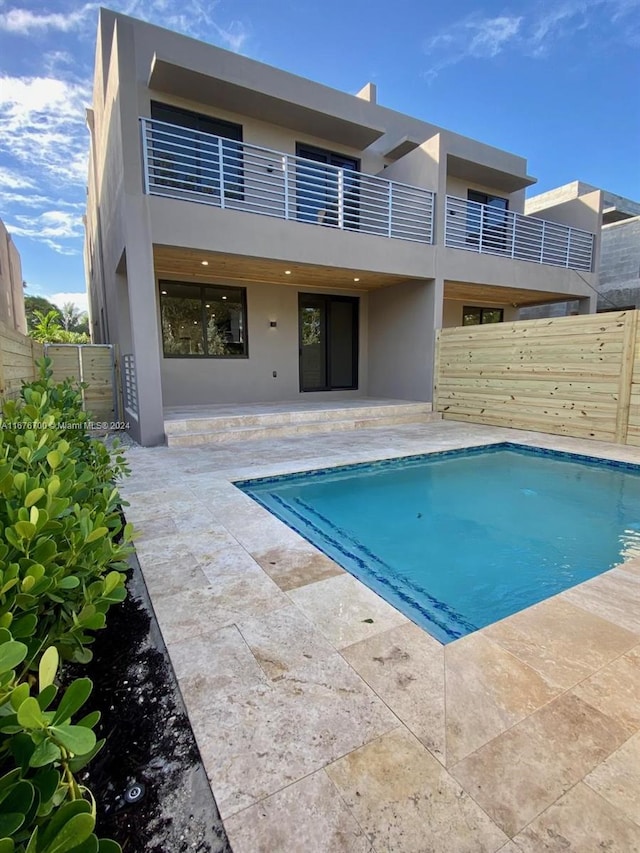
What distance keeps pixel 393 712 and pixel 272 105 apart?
10.0 meters

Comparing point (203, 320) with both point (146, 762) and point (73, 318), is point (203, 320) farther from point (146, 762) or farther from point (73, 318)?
point (73, 318)

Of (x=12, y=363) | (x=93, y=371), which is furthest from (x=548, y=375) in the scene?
(x=93, y=371)

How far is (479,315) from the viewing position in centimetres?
1325

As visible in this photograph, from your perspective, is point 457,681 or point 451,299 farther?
point 451,299

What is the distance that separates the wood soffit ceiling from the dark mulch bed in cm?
621

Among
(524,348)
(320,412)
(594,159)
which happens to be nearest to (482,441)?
(524,348)

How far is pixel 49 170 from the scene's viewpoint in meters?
25.3

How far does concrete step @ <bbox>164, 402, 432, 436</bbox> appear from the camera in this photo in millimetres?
7008

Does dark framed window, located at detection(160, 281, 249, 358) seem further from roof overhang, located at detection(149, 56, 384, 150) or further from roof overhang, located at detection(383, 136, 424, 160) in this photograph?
roof overhang, located at detection(383, 136, 424, 160)

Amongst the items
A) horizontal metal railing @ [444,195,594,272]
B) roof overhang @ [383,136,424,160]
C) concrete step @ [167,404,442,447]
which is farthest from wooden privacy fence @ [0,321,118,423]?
horizontal metal railing @ [444,195,594,272]

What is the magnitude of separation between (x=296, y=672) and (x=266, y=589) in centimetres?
70

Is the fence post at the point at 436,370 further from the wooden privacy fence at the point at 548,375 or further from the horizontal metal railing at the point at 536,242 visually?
the horizontal metal railing at the point at 536,242

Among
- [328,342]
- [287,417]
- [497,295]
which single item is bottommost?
[287,417]

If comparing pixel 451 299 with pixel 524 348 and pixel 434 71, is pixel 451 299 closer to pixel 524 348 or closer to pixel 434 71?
pixel 524 348
